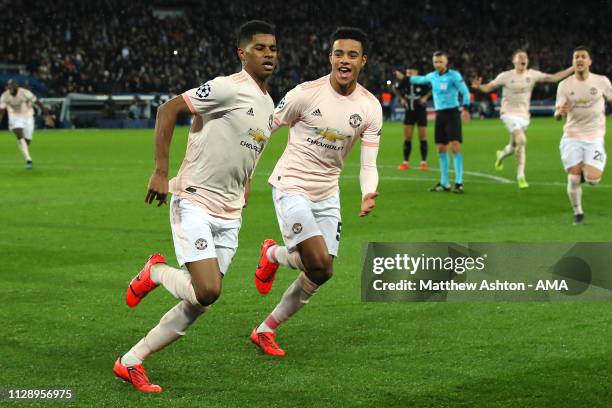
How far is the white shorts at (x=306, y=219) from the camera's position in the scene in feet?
23.8

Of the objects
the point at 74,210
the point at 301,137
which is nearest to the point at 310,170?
the point at 301,137

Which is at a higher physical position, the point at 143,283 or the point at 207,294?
the point at 207,294

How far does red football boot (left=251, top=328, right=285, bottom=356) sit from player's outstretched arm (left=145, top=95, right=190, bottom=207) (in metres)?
1.50

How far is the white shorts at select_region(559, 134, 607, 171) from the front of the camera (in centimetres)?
1334

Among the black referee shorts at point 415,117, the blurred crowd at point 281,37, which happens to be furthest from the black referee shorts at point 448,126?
the blurred crowd at point 281,37

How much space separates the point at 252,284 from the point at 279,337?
212cm

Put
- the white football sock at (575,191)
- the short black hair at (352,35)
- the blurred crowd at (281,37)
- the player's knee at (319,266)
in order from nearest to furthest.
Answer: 1. the player's knee at (319,266)
2. the short black hair at (352,35)
3. the white football sock at (575,191)
4. the blurred crowd at (281,37)

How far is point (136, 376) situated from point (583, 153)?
885 centimetres

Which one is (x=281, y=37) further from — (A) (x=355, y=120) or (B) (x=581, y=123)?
(A) (x=355, y=120)

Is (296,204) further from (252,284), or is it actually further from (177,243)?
(252,284)

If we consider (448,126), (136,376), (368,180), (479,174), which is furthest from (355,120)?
(479,174)

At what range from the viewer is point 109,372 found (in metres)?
6.46

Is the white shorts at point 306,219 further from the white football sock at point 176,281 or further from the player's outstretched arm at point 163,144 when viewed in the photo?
the player's outstretched arm at point 163,144

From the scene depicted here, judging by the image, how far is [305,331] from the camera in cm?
770
